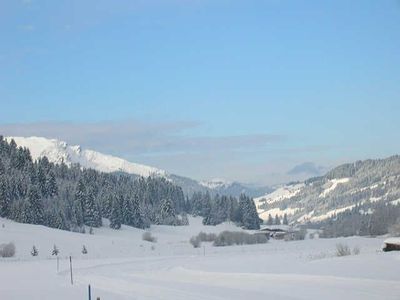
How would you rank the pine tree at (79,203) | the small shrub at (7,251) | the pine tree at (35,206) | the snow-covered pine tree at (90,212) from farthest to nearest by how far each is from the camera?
1. the snow-covered pine tree at (90,212)
2. the pine tree at (79,203)
3. the pine tree at (35,206)
4. the small shrub at (7,251)

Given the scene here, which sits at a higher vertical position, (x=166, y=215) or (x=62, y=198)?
(x=62, y=198)

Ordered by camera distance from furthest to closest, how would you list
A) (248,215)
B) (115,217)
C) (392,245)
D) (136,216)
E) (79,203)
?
1. (248,215)
2. (136,216)
3. (115,217)
4. (79,203)
5. (392,245)

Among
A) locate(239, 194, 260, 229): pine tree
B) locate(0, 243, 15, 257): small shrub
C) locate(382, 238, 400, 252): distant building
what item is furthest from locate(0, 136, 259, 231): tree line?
locate(382, 238, 400, 252): distant building

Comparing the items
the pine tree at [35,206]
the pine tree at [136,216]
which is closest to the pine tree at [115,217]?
the pine tree at [136,216]

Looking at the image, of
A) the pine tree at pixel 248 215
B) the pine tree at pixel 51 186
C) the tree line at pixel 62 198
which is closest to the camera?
the tree line at pixel 62 198

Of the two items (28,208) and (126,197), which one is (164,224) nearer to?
(126,197)

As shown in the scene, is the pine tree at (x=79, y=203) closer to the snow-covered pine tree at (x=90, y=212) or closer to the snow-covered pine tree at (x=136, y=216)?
the snow-covered pine tree at (x=90, y=212)

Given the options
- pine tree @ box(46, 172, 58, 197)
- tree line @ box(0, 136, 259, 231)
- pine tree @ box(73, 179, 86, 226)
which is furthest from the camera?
pine tree @ box(46, 172, 58, 197)

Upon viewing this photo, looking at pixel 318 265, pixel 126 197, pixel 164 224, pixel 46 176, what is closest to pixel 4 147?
pixel 46 176

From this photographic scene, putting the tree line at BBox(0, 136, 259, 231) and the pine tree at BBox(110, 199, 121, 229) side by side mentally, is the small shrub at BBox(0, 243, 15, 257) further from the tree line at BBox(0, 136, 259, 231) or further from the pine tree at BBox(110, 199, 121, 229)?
the pine tree at BBox(110, 199, 121, 229)

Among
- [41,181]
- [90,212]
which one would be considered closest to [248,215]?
[90,212]

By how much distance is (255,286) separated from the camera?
32.0m

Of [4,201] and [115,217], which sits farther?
[115,217]

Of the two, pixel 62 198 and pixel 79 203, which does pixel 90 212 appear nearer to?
pixel 79 203
